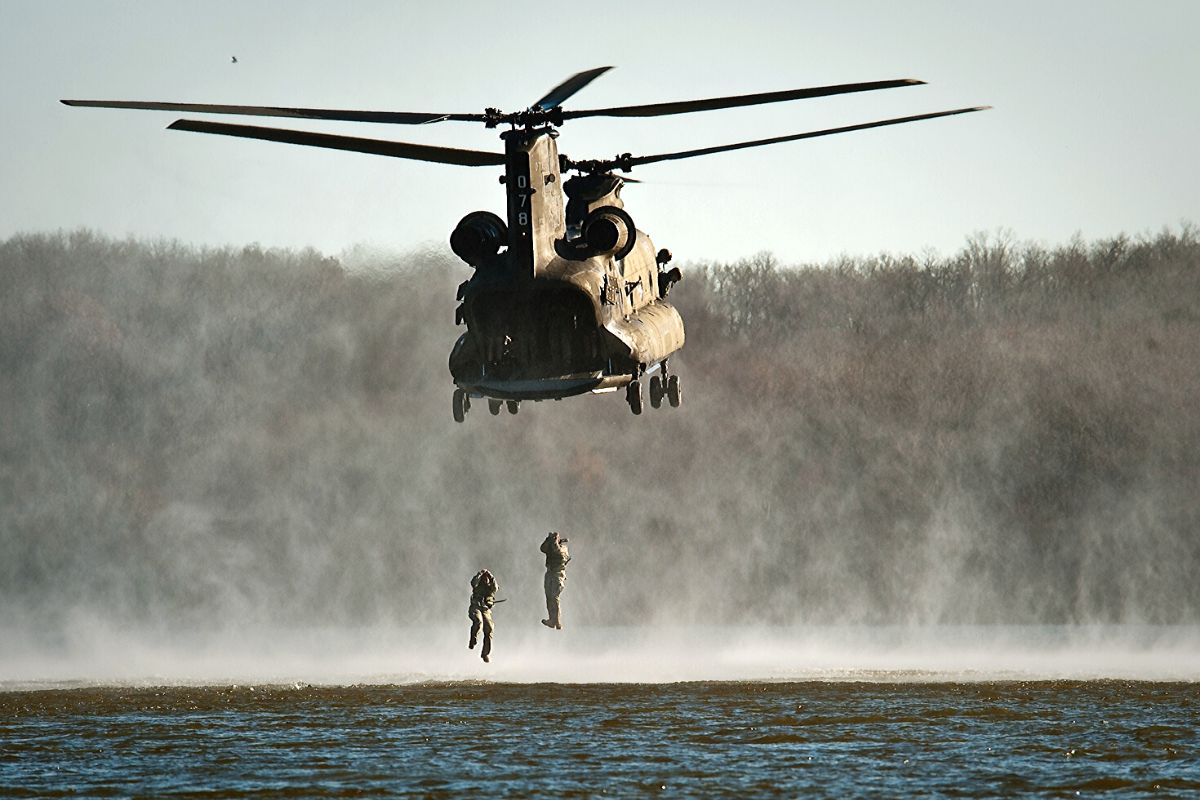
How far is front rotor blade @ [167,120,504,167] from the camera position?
119 ft

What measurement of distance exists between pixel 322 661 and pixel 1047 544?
4062cm

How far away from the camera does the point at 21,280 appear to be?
92.1 meters

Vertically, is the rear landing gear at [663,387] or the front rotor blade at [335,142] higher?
the front rotor blade at [335,142]

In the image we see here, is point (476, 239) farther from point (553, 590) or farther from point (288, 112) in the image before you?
point (553, 590)

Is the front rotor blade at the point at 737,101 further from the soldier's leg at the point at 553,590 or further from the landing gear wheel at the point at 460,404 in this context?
the soldier's leg at the point at 553,590

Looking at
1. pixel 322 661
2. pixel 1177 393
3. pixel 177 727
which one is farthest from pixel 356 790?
pixel 1177 393

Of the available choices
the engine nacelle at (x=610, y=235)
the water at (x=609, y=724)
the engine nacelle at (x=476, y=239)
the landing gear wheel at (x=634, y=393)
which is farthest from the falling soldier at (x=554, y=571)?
the engine nacelle at (x=476, y=239)

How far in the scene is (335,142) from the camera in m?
36.9

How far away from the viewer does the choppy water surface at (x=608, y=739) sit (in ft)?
110

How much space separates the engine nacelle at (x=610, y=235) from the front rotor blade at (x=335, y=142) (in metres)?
2.20

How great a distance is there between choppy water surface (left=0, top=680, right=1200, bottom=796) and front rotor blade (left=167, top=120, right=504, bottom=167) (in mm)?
10747

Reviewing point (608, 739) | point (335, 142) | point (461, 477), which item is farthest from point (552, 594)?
point (461, 477)

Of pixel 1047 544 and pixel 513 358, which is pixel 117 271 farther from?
pixel 513 358

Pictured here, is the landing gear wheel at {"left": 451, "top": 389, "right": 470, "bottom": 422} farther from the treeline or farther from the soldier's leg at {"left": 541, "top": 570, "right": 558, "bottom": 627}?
the treeline
